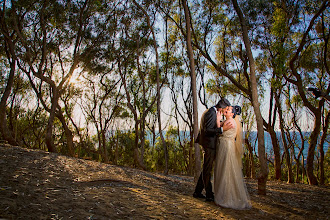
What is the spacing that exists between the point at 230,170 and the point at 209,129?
0.84 meters

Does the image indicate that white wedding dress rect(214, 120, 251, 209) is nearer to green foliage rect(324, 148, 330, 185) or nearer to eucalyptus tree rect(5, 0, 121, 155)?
eucalyptus tree rect(5, 0, 121, 155)

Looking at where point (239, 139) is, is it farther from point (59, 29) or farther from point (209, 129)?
point (59, 29)

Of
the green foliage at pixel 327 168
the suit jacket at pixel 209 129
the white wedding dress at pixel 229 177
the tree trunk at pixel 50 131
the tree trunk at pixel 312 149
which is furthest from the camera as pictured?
the green foliage at pixel 327 168

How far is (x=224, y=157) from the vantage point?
15.6 ft

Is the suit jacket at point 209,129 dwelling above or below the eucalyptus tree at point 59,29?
below

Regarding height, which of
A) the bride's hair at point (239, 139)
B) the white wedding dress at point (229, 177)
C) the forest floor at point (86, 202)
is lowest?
the forest floor at point (86, 202)

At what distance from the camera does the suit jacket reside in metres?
4.83

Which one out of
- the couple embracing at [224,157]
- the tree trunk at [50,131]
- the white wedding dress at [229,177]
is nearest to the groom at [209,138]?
the couple embracing at [224,157]

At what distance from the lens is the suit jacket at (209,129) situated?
483 centimetres

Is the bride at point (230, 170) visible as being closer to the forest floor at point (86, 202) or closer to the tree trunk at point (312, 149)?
the forest floor at point (86, 202)

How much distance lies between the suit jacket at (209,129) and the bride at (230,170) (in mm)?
115

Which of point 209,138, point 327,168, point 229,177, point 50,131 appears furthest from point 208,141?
point 327,168

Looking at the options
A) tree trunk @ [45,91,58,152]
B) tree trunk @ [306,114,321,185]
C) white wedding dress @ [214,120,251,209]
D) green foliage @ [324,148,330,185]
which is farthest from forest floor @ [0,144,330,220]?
green foliage @ [324,148,330,185]

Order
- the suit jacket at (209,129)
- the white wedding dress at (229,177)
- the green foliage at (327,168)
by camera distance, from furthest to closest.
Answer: the green foliage at (327,168) → the suit jacket at (209,129) → the white wedding dress at (229,177)
